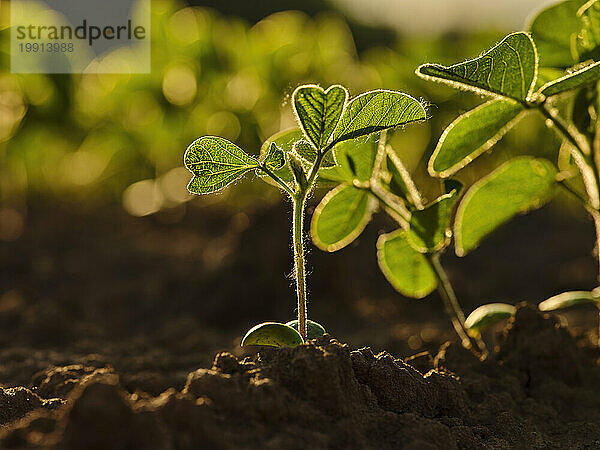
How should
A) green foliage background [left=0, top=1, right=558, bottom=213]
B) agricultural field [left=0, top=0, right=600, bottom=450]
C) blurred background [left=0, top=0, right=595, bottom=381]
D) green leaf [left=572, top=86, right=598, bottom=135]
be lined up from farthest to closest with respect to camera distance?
green foliage background [left=0, top=1, right=558, bottom=213], blurred background [left=0, top=0, right=595, bottom=381], green leaf [left=572, top=86, right=598, bottom=135], agricultural field [left=0, top=0, right=600, bottom=450]

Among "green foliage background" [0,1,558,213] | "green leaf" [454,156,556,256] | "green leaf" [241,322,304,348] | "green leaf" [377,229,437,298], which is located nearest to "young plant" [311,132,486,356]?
"green leaf" [377,229,437,298]

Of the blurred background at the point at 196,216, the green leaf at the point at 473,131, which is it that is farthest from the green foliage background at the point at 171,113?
the green leaf at the point at 473,131

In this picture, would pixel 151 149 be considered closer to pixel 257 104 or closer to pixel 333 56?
pixel 257 104

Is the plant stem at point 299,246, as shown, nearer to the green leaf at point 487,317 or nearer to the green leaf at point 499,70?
the green leaf at point 499,70

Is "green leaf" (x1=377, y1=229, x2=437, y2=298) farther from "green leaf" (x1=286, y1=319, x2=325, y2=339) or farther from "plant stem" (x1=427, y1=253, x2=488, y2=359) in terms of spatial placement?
"green leaf" (x1=286, y1=319, x2=325, y2=339)

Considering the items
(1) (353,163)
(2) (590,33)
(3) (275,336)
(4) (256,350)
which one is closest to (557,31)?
(2) (590,33)

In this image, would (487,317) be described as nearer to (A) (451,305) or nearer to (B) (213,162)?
(A) (451,305)

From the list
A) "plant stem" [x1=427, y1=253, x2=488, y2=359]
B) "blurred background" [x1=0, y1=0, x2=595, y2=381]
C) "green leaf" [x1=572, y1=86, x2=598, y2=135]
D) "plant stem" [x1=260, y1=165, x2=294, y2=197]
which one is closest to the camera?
"plant stem" [x1=260, y1=165, x2=294, y2=197]
